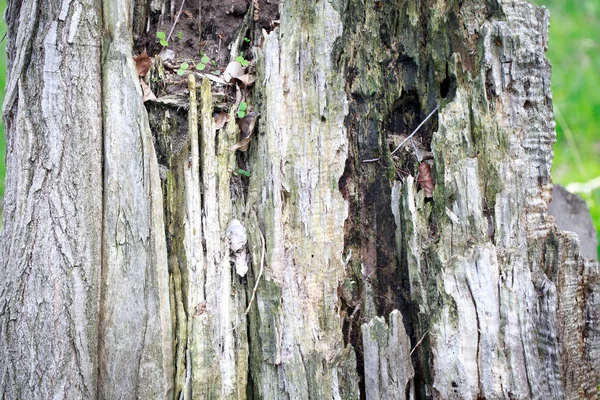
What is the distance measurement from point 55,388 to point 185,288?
0.60m

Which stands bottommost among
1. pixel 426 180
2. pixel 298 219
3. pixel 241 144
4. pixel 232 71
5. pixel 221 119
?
pixel 298 219

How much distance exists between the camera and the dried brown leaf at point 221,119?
7.32 feet

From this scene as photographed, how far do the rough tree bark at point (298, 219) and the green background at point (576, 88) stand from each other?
282 centimetres

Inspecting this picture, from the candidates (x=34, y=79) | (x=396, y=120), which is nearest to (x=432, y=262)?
(x=396, y=120)

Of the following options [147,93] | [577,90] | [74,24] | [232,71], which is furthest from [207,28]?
[577,90]

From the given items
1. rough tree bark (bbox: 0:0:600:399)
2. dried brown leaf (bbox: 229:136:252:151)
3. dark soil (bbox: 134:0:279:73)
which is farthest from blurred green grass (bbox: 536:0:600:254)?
dried brown leaf (bbox: 229:136:252:151)

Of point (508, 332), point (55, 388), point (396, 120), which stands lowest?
point (55, 388)

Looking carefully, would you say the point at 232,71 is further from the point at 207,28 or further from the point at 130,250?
the point at 130,250

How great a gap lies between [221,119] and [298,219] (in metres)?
0.52

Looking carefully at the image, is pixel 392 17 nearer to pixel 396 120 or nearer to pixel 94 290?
pixel 396 120

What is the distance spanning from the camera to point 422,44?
2.34 meters

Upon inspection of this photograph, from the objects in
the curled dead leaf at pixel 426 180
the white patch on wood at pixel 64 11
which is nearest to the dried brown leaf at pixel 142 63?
the white patch on wood at pixel 64 11

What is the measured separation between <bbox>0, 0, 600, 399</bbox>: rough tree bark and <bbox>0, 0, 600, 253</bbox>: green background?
9.24 feet

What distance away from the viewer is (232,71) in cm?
229
